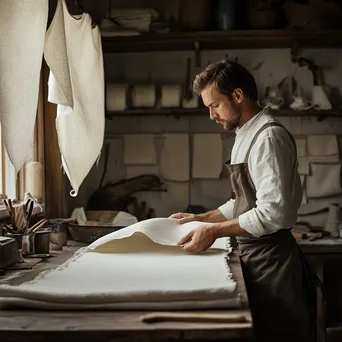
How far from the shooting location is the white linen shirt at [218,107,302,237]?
7.75ft

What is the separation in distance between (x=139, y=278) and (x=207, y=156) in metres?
2.74

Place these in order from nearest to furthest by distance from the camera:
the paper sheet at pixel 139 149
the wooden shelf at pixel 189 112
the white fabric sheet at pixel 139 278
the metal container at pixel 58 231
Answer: the white fabric sheet at pixel 139 278 → the metal container at pixel 58 231 → the wooden shelf at pixel 189 112 → the paper sheet at pixel 139 149

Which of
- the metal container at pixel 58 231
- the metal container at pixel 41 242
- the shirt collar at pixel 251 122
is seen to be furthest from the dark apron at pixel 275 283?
the metal container at pixel 58 231

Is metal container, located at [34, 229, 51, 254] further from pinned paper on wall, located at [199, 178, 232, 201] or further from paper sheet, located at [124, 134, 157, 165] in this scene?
pinned paper on wall, located at [199, 178, 232, 201]

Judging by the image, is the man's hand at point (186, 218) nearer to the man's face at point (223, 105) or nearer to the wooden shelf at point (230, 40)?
the man's face at point (223, 105)

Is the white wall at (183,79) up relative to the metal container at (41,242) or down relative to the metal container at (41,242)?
up

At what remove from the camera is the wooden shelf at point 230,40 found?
428cm

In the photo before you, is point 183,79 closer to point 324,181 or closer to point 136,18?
point 136,18

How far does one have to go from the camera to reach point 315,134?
4617 millimetres

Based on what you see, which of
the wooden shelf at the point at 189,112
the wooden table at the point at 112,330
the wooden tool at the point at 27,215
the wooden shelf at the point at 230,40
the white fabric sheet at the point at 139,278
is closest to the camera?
the wooden table at the point at 112,330

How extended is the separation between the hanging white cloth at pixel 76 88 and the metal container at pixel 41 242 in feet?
1.88

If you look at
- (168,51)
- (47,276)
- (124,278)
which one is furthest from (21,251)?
(168,51)

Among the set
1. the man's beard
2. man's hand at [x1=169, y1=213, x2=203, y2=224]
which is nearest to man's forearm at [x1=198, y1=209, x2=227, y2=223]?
man's hand at [x1=169, y1=213, x2=203, y2=224]

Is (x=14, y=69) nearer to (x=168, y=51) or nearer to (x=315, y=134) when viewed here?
(x=168, y=51)
